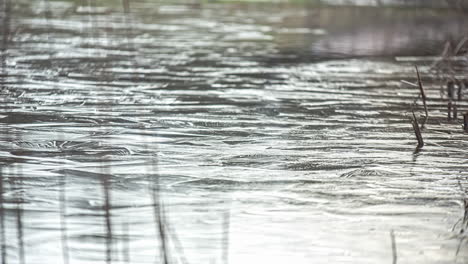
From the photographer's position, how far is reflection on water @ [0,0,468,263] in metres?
3.39

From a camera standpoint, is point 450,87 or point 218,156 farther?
point 450,87

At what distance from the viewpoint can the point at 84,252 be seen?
323 cm

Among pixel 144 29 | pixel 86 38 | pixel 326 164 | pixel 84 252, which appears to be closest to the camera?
pixel 84 252

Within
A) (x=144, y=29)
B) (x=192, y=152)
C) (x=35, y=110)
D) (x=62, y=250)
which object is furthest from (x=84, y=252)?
(x=144, y=29)

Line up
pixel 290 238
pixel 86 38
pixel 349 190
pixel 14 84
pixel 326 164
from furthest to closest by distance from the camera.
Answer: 1. pixel 86 38
2. pixel 14 84
3. pixel 326 164
4. pixel 349 190
5. pixel 290 238

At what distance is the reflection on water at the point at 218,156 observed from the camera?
3.39 meters

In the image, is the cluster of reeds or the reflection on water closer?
the reflection on water

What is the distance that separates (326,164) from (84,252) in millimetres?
1646

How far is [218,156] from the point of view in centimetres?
473

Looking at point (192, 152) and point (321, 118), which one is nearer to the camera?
point (192, 152)

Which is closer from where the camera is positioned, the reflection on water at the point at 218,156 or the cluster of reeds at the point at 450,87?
the reflection on water at the point at 218,156

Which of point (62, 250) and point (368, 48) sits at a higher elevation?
point (62, 250)

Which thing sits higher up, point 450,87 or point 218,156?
point 218,156

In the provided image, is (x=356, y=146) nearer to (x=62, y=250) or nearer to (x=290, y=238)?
(x=290, y=238)
